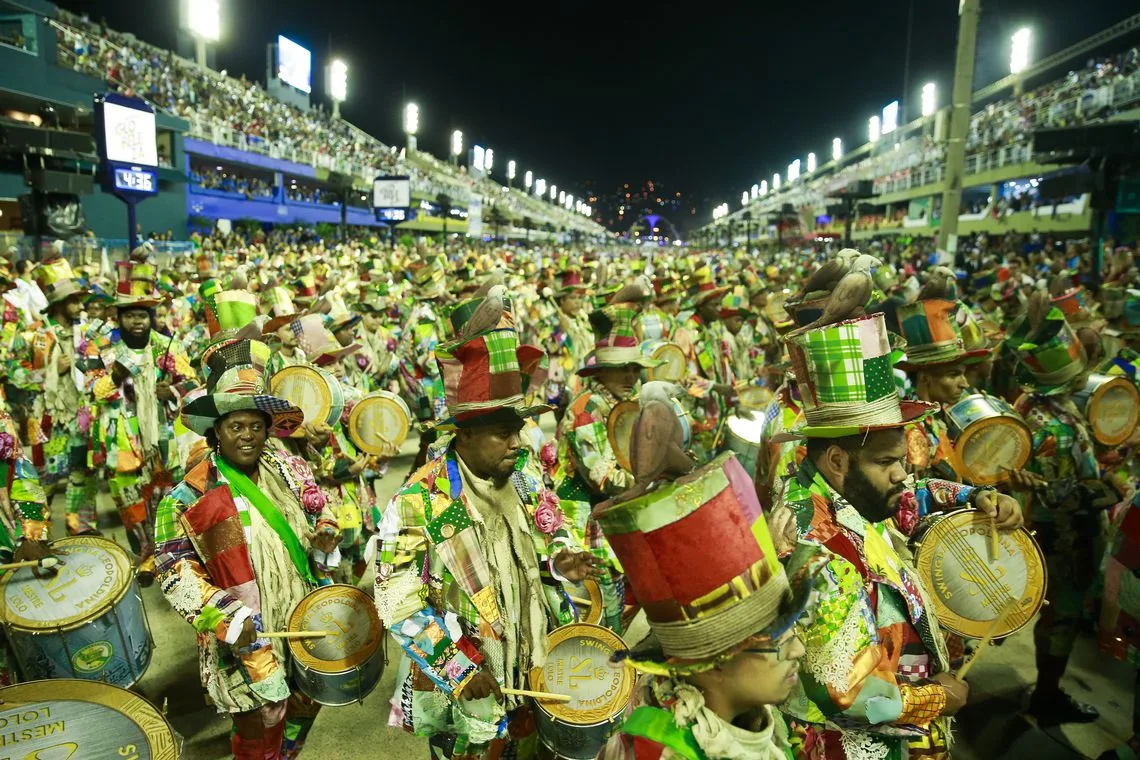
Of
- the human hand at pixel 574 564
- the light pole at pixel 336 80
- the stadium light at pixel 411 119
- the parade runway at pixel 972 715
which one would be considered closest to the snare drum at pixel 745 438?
the parade runway at pixel 972 715

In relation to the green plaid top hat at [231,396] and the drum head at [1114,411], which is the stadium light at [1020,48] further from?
the green plaid top hat at [231,396]

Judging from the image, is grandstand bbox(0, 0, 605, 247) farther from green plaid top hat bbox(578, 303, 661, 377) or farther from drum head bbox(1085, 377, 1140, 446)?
drum head bbox(1085, 377, 1140, 446)

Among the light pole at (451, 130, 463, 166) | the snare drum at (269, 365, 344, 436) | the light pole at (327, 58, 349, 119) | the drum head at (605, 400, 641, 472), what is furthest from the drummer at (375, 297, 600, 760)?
the light pole at (451, 130, 463, 166)

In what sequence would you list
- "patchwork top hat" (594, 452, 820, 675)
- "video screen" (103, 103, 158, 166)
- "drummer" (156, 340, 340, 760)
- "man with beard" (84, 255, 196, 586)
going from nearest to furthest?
"patchwork top hat" (594, 452, 820, 675), "drummer" (156, 340, 340, 760), "man with beard" (84, 255, 196, 586), "video screen" (103, 103, 158, 166)

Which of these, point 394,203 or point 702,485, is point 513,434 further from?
point 394,203

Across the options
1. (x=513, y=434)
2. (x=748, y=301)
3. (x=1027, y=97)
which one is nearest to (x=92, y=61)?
(x=748, y=301)

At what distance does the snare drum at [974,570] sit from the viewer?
297 cm

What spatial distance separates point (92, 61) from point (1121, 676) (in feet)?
129

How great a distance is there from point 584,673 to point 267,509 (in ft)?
5.76

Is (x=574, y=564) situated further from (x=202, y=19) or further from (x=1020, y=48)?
(x=1020, y=48)

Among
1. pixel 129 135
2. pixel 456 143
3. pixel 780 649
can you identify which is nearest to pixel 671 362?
pixel 780 649

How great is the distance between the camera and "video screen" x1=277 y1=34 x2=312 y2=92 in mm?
68500

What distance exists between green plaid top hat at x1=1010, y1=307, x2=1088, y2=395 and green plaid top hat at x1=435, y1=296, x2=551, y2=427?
3.66 metres

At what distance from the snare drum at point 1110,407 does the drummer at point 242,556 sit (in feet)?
15.5
